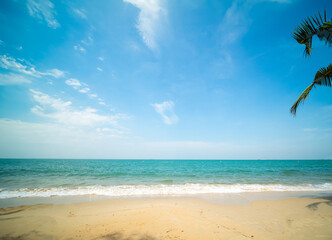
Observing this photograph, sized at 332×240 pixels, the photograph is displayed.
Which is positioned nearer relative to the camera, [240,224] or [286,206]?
[240,224]

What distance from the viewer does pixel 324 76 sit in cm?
600

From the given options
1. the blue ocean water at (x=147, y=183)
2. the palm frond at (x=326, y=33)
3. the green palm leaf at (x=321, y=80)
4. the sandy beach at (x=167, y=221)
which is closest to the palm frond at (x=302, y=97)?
the green palm leaf at (x=321, y=80)

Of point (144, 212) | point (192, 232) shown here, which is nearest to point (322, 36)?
point (192, 232)

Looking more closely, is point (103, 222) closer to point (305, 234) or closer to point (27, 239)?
point (27, 239)

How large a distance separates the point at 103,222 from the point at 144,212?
1.81m

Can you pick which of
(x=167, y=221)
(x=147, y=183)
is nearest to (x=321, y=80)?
(x=167, y=221)

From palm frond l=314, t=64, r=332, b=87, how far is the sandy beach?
6.01 meters

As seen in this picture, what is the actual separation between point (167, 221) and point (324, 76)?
9.32m

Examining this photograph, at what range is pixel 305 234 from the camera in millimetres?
4652

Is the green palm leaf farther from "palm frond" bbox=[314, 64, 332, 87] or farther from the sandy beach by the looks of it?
the sandy beach

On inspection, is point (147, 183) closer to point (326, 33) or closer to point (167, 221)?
point (167, 221)

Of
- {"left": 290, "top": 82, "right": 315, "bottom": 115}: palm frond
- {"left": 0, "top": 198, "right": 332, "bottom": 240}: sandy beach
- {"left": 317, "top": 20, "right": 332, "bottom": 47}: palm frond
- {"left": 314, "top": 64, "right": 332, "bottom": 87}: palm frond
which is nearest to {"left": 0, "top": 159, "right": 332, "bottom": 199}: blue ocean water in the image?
{"left": 0, "top": 198, "right": 332, "bottom": 240}: sandy beach

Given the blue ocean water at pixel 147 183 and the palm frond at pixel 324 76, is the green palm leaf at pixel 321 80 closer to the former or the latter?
the palm frond at pixel 324 76

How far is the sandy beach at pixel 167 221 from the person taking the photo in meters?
4.61
